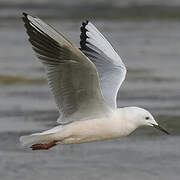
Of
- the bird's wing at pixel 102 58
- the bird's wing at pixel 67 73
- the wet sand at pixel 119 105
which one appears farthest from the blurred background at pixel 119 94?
the bird's wing at pixel 67 73

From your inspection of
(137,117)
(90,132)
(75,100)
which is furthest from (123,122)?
(75,100)

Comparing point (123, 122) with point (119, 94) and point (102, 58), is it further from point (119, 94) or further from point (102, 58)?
point (119, 94)

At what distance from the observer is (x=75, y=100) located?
807cm

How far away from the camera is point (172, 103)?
41.8 feet

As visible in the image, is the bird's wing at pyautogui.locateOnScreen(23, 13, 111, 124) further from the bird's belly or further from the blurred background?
the blurred background

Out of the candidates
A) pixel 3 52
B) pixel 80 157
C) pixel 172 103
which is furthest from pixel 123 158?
pixel 3 52

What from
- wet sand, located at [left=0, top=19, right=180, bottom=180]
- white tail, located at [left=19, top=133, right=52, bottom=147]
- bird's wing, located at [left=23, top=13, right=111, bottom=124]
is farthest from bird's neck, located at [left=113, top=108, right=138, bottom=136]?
wet sand, located at [left=0, top=19, right=180, bottom=180]

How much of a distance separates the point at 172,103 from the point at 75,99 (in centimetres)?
487

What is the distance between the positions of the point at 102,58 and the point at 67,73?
5.48 ft

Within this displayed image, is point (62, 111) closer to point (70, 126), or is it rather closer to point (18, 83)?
point (70, 126)

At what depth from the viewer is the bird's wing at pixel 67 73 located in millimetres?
7457

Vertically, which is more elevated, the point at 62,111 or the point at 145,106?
the point at 62,111

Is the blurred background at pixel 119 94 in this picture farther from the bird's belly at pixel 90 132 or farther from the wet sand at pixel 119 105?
the bird's belly at pixel 90 132

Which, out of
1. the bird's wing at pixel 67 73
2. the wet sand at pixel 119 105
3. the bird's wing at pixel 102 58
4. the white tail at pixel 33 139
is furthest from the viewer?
the wet sand at pixel 119 105
